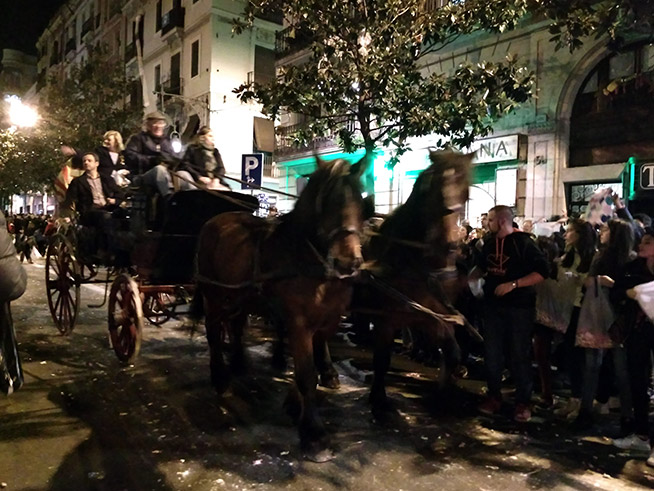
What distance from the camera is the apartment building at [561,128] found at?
13.3m

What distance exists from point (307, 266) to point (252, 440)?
161 cm

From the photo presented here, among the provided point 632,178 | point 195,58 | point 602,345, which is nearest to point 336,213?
point 602,345

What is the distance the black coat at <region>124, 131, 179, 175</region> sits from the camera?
7379 mm

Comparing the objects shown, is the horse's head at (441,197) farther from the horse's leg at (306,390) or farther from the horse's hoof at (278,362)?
the horse's hoof at (278,362)

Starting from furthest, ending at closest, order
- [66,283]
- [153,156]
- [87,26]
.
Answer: [87,26], [66,283], [153,156]

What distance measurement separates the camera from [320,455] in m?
4.62

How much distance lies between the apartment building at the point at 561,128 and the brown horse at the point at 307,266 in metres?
8.31

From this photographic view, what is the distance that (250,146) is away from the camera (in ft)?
94.3

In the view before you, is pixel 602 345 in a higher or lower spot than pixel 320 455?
higher

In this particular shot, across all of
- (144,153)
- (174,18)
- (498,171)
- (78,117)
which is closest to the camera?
(144,153)

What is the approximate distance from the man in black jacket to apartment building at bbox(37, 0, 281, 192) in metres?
20.3

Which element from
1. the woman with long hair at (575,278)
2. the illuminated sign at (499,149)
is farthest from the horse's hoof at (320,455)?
the illuminated sign at (499,149)

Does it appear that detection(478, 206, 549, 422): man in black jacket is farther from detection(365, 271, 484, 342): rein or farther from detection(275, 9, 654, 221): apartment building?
detection(275, 9, 654, 221): apartment building

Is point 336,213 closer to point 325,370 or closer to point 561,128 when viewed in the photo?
point 325,370
